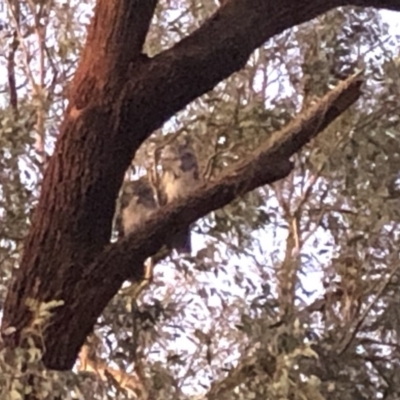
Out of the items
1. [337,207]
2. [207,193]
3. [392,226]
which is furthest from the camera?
[337,207]

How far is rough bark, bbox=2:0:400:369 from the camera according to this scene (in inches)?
78.9

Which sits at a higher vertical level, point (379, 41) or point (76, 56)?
point (379, 41)

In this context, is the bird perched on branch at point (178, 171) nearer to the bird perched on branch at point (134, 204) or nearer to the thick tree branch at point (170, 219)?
the bird perched on branch at point (134, 204)

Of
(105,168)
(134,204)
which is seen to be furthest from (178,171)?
(105,168)

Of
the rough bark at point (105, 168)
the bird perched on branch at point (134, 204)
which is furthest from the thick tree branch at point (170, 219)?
the bird perched on branch at point (134, 204)

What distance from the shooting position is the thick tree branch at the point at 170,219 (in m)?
1.98

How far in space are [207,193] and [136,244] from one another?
0.16m

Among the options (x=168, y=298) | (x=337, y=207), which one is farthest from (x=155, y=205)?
→ (x=337, y=207)

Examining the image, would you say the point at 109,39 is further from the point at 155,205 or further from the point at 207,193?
the point at 155,205

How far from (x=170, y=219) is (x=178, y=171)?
31.7 inches

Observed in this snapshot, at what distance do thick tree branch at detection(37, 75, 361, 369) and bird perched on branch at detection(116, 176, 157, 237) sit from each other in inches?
25.1

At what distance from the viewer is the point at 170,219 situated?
2002 mm

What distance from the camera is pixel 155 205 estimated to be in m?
2.76

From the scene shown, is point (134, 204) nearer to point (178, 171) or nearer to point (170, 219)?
point (178, 171)
